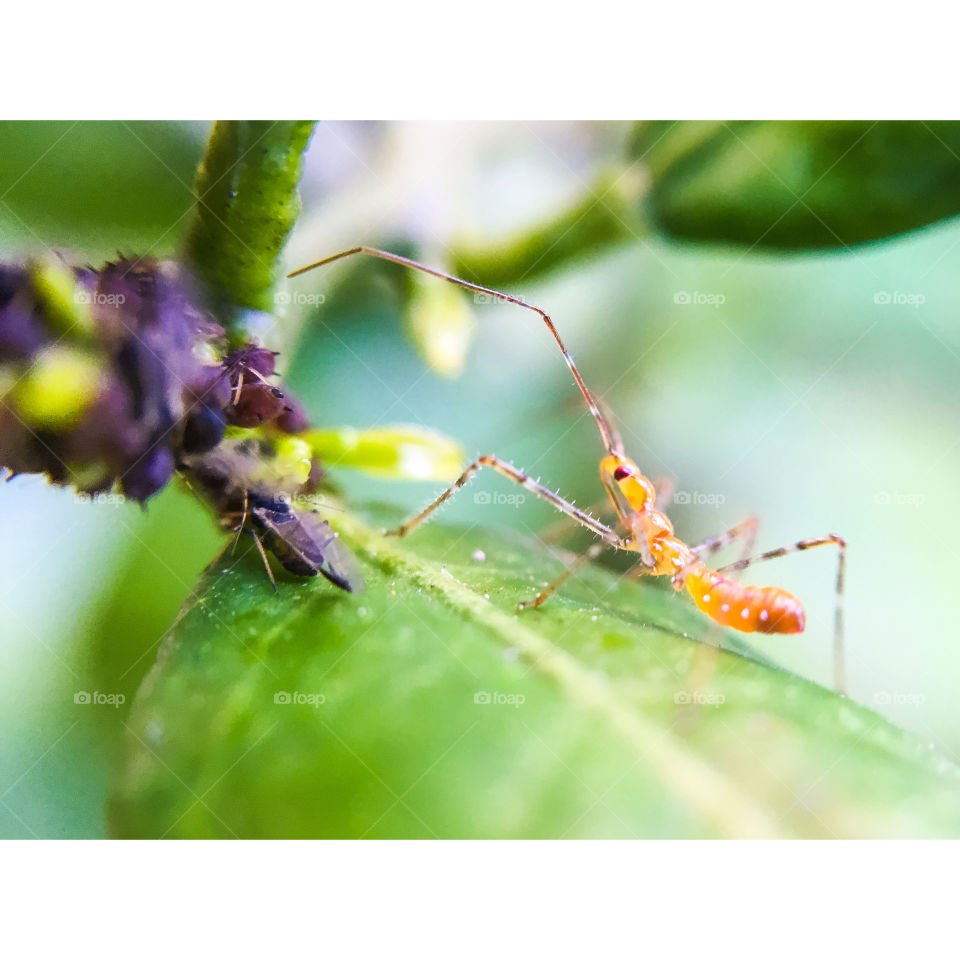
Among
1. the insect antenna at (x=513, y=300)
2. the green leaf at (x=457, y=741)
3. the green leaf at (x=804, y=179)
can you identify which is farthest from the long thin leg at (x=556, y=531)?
the green leaf at (x=804, y=179)

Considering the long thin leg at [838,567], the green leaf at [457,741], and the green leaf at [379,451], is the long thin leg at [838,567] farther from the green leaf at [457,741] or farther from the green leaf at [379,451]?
the green leaf at [379,451]

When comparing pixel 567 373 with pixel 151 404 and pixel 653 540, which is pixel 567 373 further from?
pixel 151 404

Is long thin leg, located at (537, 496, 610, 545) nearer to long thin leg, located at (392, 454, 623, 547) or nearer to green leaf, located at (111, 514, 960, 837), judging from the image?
long thin leg, located at (392, 454, 623, 547)

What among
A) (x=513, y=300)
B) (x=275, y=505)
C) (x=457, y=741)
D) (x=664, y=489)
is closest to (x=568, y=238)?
(x=513, y=300)

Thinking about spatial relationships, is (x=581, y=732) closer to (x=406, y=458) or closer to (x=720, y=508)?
(x=406, y=458)

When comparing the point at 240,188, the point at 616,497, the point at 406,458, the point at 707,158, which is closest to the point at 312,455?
the point at 406,458

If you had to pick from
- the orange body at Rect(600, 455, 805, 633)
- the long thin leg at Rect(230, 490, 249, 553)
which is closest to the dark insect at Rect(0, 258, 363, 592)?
the long thin leg at Rect(230, 490, 249, 553)
